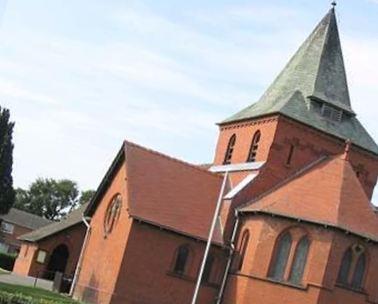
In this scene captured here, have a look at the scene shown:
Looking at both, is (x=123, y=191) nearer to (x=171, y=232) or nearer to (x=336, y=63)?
→ (x=171, y=232)

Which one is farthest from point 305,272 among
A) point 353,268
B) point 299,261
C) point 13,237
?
point 13,237

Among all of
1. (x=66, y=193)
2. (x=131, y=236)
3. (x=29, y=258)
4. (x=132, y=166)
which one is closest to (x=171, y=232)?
(x=131, y=236)

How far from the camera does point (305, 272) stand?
34.9 m

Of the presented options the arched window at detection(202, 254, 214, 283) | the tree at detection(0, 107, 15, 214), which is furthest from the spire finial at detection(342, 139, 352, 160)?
the tree at detection(0, 107, 15, 214)

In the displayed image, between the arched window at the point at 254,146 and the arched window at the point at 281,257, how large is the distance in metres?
7.13

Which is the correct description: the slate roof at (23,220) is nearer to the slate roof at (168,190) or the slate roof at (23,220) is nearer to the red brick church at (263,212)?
the red brick church at (263,212)

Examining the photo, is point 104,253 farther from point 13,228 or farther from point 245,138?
point 13,228

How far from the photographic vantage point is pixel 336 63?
1750 inches

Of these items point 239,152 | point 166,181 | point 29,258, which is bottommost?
point 29,258

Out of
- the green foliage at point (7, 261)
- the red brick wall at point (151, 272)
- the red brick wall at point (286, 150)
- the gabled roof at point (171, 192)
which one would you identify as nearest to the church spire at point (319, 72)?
the red brick wall at point (286, 150)

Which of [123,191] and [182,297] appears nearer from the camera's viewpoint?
[182,297]

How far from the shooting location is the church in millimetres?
35438

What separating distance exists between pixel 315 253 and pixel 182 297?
23.3 feet

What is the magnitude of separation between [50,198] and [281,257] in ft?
308
